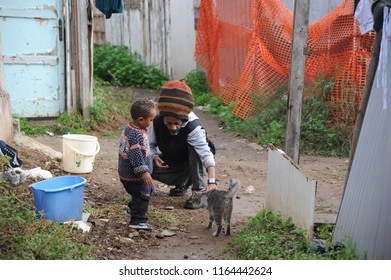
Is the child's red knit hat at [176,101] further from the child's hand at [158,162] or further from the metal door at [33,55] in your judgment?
the metal door at [33,55]

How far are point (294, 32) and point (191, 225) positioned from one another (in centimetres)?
220

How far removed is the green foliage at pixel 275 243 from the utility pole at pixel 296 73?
116 cm

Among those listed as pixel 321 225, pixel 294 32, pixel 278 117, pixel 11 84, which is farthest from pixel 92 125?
pixel 321 225

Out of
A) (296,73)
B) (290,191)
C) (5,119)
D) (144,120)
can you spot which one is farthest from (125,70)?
(290,191)

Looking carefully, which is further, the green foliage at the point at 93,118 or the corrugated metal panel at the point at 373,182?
the green foliage at the point at 93,118

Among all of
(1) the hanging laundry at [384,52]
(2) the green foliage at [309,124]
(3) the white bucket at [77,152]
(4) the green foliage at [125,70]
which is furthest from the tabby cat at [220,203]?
(4) the green foliage at [125,70]

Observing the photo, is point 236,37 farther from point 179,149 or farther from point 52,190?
point 52,190

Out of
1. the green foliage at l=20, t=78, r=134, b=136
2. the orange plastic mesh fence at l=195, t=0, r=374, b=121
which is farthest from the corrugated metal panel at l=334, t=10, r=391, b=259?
the green foliage at l=20, t=78, r=134, b=136

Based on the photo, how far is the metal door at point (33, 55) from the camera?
32.5 ft

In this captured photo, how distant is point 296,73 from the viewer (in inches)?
263

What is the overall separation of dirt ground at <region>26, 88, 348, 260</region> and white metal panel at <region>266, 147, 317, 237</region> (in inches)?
19.5

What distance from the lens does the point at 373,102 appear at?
4.72m

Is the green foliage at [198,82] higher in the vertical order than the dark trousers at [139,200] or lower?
lower

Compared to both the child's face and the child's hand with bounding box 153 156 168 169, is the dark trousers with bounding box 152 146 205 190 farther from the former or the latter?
the child's face
